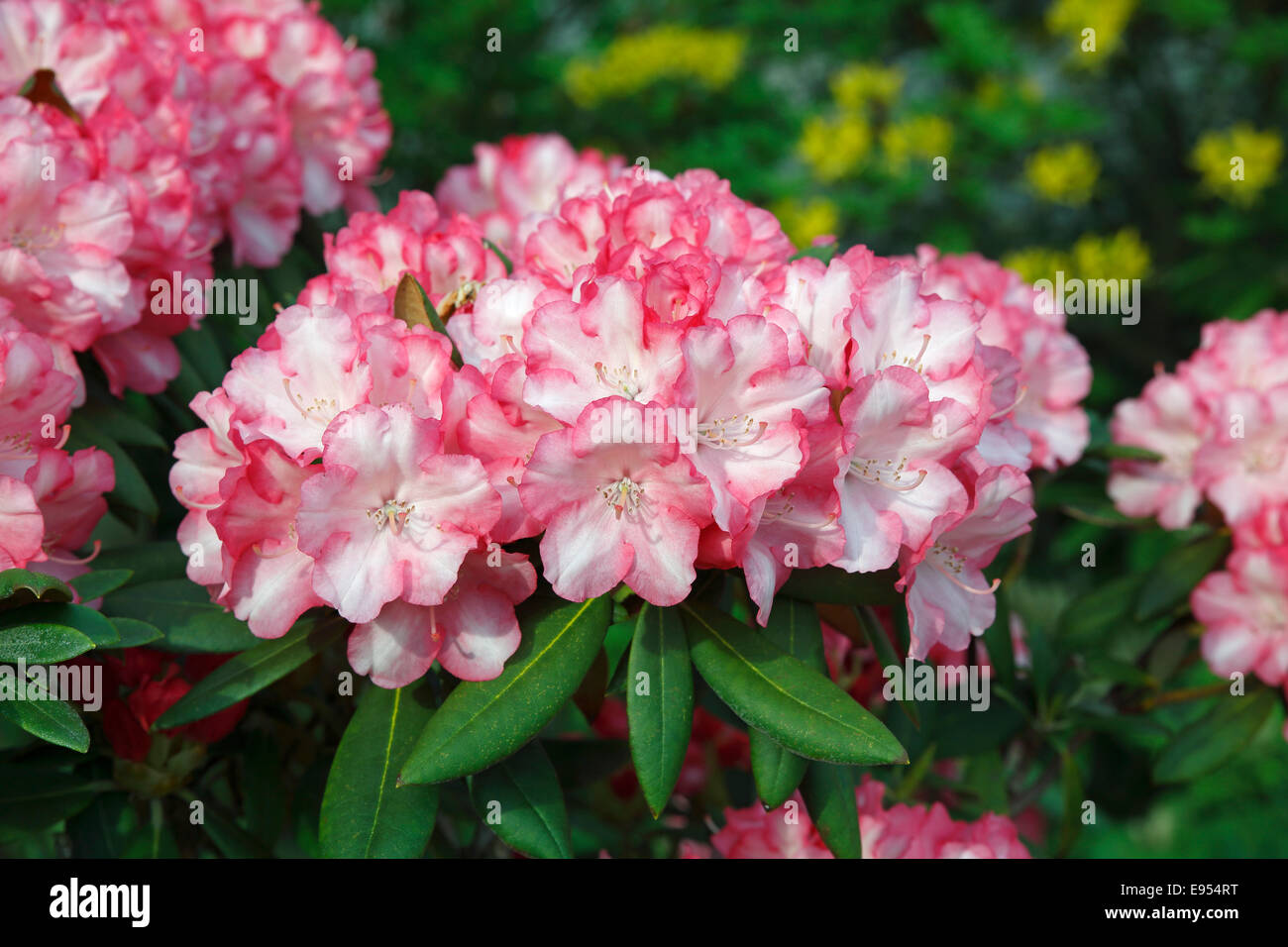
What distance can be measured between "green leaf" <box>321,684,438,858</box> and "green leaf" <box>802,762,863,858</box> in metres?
0.30

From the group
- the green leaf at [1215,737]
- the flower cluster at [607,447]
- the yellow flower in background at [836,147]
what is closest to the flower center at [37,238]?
the flower cluster at [607,447]

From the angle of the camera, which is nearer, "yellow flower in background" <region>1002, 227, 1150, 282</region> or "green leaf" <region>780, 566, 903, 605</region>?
"green leaf" <region>780, 566, 903, 605</region>

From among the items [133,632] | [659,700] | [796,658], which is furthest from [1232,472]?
[133,632]

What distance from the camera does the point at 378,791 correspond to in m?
0.91

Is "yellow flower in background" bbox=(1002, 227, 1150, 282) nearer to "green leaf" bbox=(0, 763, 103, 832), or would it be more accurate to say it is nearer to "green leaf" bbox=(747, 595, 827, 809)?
"green leaf" bbox=(747, 595, 827, 809)

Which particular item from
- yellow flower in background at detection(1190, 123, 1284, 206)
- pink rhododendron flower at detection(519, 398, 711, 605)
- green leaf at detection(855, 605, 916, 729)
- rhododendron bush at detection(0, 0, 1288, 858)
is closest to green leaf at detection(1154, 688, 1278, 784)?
rhododendron bush at detection(0, 0, 1288, 858)

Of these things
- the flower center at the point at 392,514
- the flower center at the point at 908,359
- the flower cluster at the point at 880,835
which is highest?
the flower center at the point at 908,359

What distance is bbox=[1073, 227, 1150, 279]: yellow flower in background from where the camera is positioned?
355cm

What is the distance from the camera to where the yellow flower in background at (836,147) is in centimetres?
364

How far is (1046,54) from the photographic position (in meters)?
4.08

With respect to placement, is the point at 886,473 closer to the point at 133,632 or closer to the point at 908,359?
the point at 908,359

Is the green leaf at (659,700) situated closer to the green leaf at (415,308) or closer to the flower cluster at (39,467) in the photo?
the green leaf at (415,308)

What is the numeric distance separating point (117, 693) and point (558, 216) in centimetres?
58

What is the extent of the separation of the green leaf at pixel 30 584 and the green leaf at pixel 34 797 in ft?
0.82
